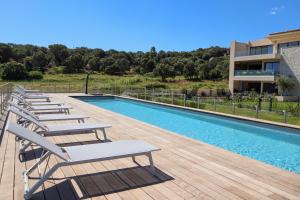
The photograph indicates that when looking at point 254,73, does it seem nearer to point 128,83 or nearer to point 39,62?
point 128,83

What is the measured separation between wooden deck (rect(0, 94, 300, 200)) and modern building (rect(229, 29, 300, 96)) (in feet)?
68.6

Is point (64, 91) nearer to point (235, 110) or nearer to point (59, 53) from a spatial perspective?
point (235, 110)

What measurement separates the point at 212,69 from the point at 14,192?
161 ft

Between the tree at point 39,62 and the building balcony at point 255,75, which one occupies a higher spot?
the tree at point 39,62

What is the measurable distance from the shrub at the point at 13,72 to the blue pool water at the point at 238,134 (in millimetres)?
32170

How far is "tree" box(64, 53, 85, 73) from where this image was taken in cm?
5551

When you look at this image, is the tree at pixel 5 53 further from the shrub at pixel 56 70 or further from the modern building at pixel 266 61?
the modern building at pixel 266 61

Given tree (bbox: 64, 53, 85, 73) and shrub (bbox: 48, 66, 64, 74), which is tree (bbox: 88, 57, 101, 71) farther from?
shrub (bbox: 48, 66, 64, 74)

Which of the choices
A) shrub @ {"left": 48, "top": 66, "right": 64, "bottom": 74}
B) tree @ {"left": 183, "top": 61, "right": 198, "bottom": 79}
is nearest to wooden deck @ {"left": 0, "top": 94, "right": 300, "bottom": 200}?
tree @ {"left": 183, "top": 61, "right": 198, "bottom": 79}

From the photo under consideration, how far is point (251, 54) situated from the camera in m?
27.5

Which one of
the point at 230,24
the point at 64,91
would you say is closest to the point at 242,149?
the point at 64,91

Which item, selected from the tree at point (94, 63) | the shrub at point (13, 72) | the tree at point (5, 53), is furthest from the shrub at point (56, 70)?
the shrub at point (13, 72)

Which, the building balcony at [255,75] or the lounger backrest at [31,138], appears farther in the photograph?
the building balcony at [255,75]

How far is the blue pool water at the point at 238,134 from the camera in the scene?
768cm
